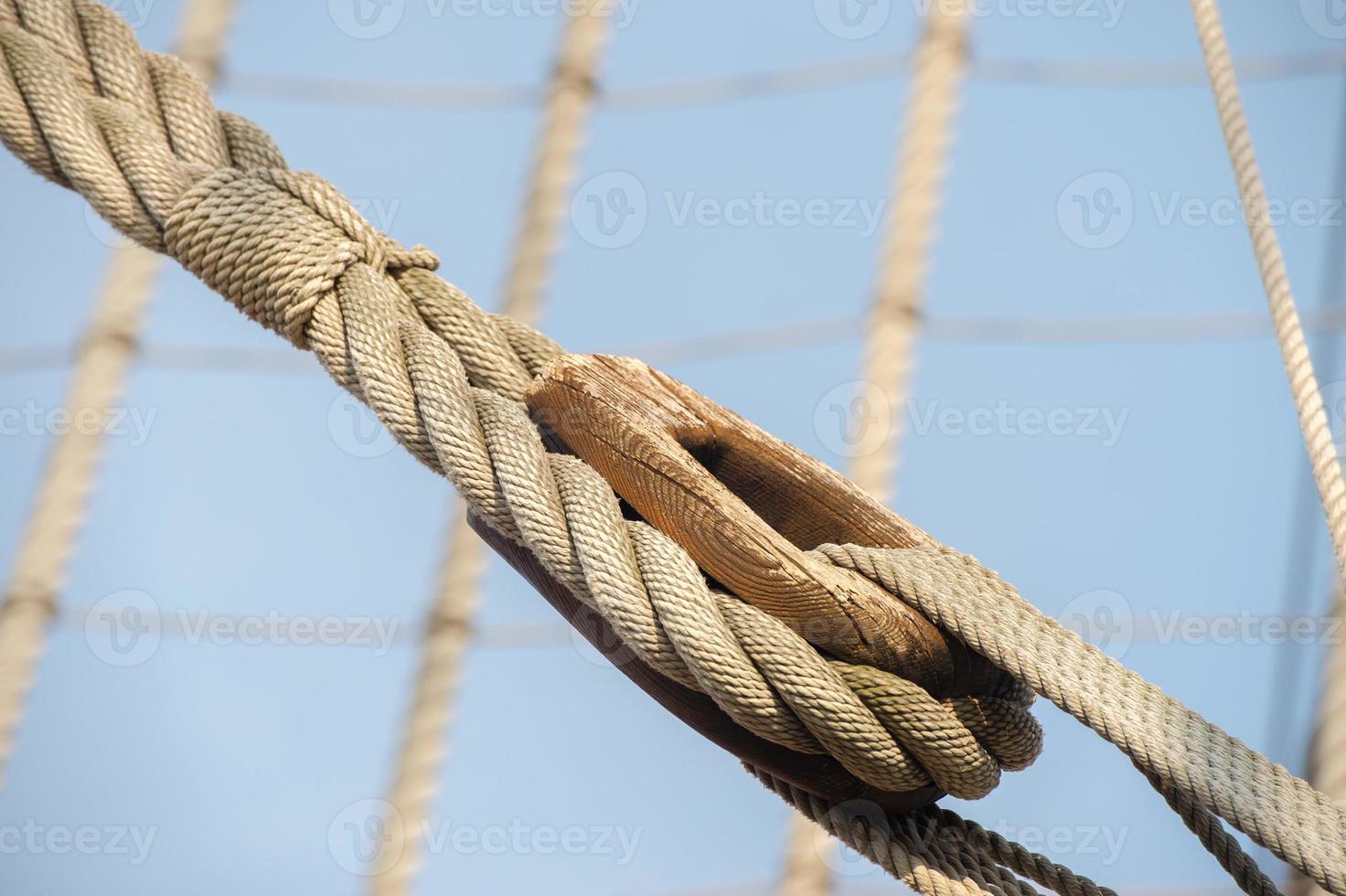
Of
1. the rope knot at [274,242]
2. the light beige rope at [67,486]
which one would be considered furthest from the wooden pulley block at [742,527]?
the light beige rope at [67,486]

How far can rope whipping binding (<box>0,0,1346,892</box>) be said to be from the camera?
2.72 feet

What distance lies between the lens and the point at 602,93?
451cm

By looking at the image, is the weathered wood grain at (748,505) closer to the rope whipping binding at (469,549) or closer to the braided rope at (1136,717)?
the braided rope at (1136,717)

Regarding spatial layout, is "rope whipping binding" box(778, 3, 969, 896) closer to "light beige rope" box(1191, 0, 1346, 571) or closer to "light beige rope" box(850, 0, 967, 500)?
"light beige rope" box(850, 0, 967, 500)

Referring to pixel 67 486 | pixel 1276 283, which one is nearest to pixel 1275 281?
pixel 1276 283

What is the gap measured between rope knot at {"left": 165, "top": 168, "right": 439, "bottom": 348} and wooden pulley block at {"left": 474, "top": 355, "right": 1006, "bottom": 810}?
6.6 inches

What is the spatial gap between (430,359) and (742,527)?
25 centimetres

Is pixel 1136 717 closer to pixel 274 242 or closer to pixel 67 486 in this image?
pixel 274 242

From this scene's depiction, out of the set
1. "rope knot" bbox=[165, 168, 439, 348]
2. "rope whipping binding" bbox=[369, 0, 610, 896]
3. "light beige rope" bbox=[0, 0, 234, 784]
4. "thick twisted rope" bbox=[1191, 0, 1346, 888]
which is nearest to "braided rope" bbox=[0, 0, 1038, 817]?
"rope knot" bbox=[165, 168, 439, 348]

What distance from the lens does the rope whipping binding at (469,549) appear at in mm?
3182

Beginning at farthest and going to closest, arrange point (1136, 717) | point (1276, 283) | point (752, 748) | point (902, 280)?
1. point (902, 280)
2. point (1276, 283)
3. point (752, 748)
4. point (1136, 717)

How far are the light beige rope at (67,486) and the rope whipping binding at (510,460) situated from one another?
2.56 meters

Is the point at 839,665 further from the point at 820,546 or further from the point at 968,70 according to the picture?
the point at 968,70

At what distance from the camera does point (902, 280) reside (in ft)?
11.5
